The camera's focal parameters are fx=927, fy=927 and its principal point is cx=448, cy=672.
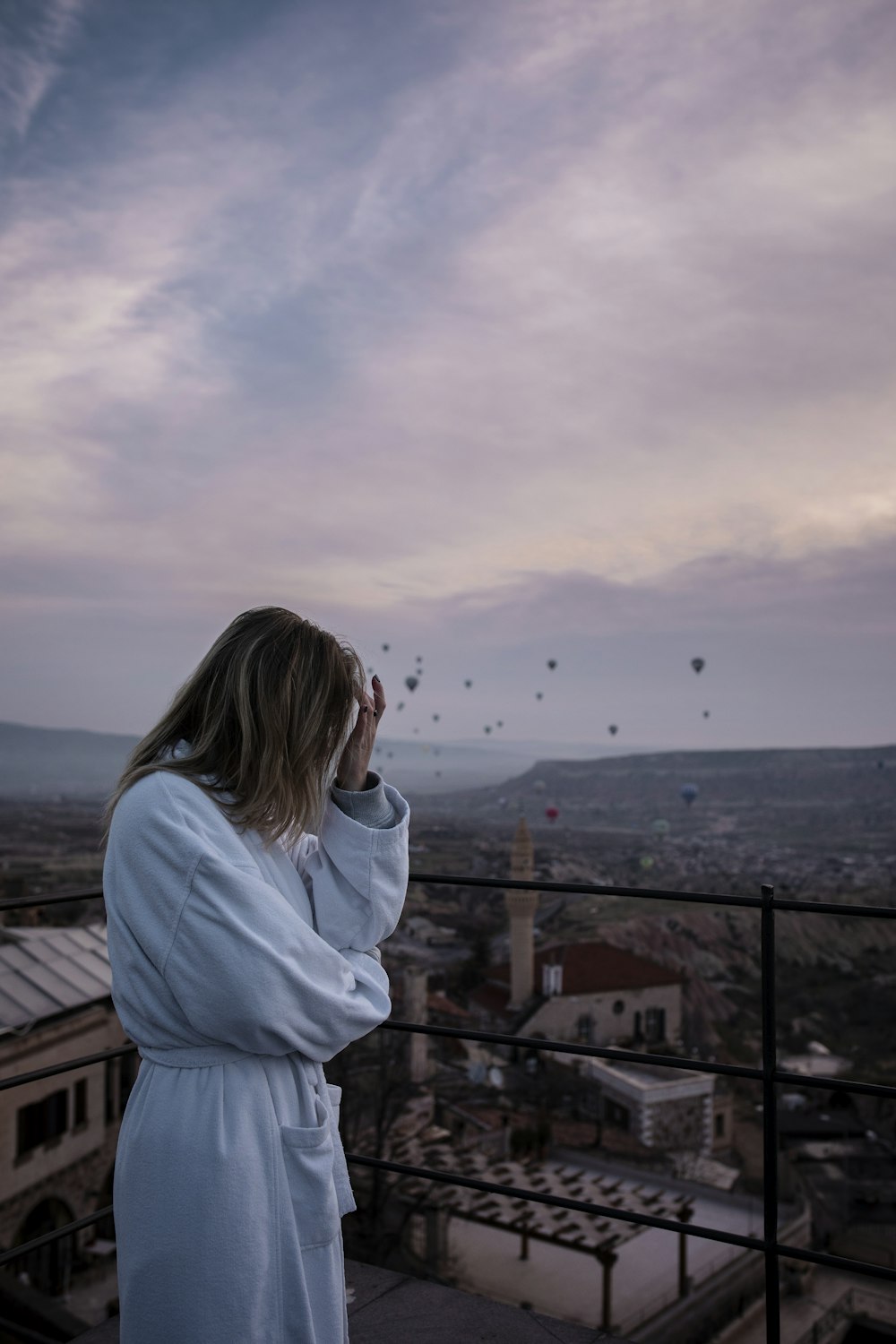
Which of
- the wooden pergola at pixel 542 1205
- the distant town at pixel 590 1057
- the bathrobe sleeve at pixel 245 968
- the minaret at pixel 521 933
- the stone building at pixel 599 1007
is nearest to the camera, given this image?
the bathrobe sleeve at pixel 245 968

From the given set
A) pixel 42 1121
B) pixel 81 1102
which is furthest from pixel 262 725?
pixel 81 1102

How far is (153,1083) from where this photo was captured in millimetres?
1140

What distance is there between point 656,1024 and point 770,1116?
1816 inches

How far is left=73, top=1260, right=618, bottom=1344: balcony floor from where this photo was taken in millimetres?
1923

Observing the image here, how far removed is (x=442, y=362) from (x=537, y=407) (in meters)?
6.25

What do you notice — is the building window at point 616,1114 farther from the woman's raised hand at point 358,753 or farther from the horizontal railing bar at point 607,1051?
the woman's raised hand at point 358,753

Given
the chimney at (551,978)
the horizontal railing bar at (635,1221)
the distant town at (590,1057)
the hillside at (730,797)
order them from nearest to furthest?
the horizontal railing bar at (635,1221) → the distant town at (590,1057) → the chimney at (551,978) → the hillside at (730,797)

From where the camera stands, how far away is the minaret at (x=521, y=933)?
42.2m

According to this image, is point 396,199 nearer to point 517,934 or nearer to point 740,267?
point 740,267

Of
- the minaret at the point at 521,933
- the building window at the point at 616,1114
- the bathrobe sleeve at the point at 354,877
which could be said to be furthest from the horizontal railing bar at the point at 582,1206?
the minaret at the point at 521,933

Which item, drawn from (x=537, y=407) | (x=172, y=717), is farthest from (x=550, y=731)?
(x=172, y=717)

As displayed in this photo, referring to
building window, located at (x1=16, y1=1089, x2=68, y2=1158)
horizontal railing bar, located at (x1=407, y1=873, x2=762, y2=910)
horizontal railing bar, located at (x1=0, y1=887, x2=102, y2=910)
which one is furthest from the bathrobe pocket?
building window, located at (x1=16, y1=1089, x2=68, y2=1158)

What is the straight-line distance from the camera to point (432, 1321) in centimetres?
198

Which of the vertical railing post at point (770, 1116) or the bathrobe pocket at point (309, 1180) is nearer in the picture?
the bathrobe pocket at point (309, 1180)
